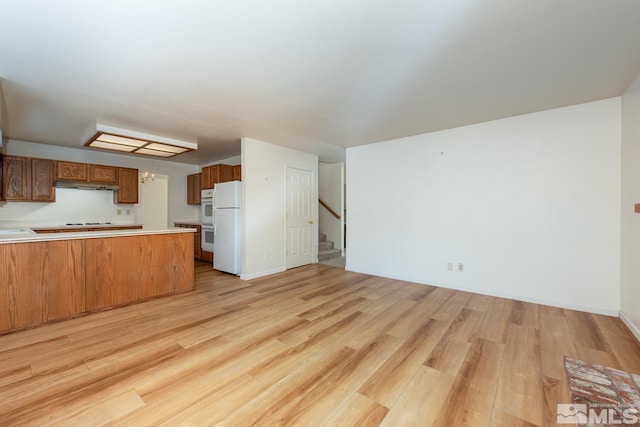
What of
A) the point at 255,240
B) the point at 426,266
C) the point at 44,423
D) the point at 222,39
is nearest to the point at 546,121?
the point at 426,266

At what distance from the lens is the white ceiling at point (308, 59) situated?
1.60 metres

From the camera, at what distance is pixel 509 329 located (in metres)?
2.59

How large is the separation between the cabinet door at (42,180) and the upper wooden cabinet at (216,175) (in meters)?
2.51

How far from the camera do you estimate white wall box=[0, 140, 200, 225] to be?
4594mm

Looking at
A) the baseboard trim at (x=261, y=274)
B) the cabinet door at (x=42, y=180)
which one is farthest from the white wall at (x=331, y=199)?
the cabinet door at (x=42, y=180)

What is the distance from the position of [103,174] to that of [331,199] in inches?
198

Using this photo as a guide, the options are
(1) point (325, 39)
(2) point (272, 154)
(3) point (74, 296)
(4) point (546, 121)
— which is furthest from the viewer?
(2) point (272, 154)

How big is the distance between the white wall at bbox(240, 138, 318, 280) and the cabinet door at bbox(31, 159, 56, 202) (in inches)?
139

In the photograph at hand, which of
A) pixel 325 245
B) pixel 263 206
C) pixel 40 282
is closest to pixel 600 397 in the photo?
pixel 263 206

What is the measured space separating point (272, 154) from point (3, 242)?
348 cm

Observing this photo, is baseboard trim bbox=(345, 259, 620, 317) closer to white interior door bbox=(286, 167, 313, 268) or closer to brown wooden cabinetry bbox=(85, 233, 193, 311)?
white interior door bbox=(286, 167, 313, 268)

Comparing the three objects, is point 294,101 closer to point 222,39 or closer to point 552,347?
point 222,39

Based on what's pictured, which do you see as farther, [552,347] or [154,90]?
[154,90]

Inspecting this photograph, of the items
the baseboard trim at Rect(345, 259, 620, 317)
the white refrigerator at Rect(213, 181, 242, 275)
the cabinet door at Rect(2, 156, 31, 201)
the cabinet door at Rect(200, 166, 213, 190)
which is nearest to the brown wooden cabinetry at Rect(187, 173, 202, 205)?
the cabinet door at Rect(200, 166, 213, 190)
